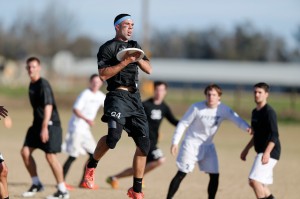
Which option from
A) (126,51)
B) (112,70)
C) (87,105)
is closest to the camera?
(126,51)

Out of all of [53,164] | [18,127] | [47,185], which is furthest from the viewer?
[18,127]

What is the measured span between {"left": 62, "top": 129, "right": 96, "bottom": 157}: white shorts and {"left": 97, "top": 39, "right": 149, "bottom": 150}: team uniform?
4633 millimetres

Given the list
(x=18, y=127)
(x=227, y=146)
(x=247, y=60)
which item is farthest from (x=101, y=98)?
(x=247, y=60)

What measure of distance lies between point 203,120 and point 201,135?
25 centimetres

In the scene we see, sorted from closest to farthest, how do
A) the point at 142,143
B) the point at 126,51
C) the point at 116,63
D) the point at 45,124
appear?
the point at 126,51
the point at 116,63
the point at 142,143
the point at 45,124

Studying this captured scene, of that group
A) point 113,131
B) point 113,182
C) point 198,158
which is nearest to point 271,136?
point 198,158

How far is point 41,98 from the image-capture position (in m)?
11.6

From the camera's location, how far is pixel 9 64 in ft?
287

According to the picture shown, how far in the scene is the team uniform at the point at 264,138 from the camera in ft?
32.4

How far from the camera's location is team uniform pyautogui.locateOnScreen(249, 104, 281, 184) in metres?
9.88

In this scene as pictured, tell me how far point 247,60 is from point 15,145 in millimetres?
92442

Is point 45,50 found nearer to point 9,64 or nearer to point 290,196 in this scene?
point 9,64

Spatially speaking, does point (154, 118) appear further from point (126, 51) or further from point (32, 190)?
point (126, 51)

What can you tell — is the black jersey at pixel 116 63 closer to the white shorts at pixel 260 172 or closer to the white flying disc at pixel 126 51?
the white flying disc at pixel 126 51
